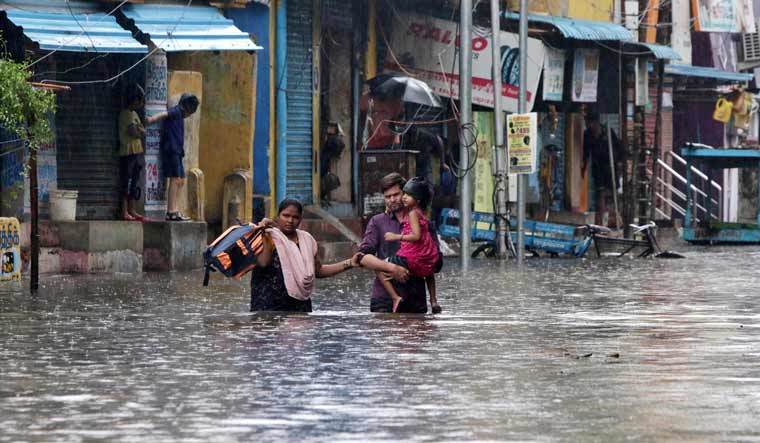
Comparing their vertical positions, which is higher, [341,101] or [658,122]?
[341,101]

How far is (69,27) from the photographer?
76.0ft

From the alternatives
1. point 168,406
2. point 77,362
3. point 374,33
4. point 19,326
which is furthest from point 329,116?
point 168,406

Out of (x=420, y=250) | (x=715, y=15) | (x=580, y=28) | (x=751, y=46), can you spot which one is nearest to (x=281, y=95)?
(x=580, y=28)

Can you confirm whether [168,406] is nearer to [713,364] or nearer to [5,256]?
[713,364]

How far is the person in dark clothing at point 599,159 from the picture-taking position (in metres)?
41.8

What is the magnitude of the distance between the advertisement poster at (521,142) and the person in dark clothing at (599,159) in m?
12.2

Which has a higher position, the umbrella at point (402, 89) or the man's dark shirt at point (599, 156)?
the umbrella at point (402, 89)

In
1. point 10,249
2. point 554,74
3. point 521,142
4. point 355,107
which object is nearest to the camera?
point 10,249

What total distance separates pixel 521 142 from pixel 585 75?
8038 millimetres

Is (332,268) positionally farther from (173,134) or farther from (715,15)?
(715,15)

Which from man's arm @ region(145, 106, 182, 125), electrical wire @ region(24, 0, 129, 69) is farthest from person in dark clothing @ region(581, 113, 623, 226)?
electrical wire @ region(24, 0, 129, 69)

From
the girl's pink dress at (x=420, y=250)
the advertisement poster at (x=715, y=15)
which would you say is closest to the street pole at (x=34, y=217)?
the girl's pink dress at (x=420, y=250)

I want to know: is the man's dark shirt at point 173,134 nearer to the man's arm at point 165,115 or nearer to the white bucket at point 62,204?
the man's arm at point 165,115

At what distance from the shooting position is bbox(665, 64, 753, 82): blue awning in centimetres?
4719
